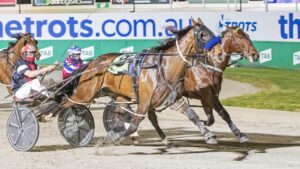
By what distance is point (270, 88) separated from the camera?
913 inches

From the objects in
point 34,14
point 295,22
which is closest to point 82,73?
point 295,22

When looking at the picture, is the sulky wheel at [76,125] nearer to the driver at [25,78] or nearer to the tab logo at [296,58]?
the driver at [25,78]

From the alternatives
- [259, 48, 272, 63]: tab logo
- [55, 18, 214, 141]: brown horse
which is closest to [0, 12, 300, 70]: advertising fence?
[259, 48, 272, 63]: tab logo

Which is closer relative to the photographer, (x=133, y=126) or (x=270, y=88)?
(x=133, y=126)

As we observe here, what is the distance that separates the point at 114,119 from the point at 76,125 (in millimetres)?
1328

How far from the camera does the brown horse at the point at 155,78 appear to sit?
11906 mm

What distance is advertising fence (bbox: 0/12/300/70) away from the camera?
27312mm

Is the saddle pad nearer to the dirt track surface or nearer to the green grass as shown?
the dirt track surface

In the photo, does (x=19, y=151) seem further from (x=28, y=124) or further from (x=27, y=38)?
(x=27, y=38)

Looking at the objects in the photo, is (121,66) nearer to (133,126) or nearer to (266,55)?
(133,126)

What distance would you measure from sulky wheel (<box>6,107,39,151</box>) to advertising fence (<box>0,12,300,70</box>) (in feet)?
49.3

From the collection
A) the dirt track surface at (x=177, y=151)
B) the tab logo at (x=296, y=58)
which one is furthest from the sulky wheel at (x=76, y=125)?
the tab logo at (x=296, y=58)

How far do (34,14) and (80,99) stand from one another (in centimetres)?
1715

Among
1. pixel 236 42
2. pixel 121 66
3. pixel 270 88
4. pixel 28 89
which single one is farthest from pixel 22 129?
pixel 270 88
